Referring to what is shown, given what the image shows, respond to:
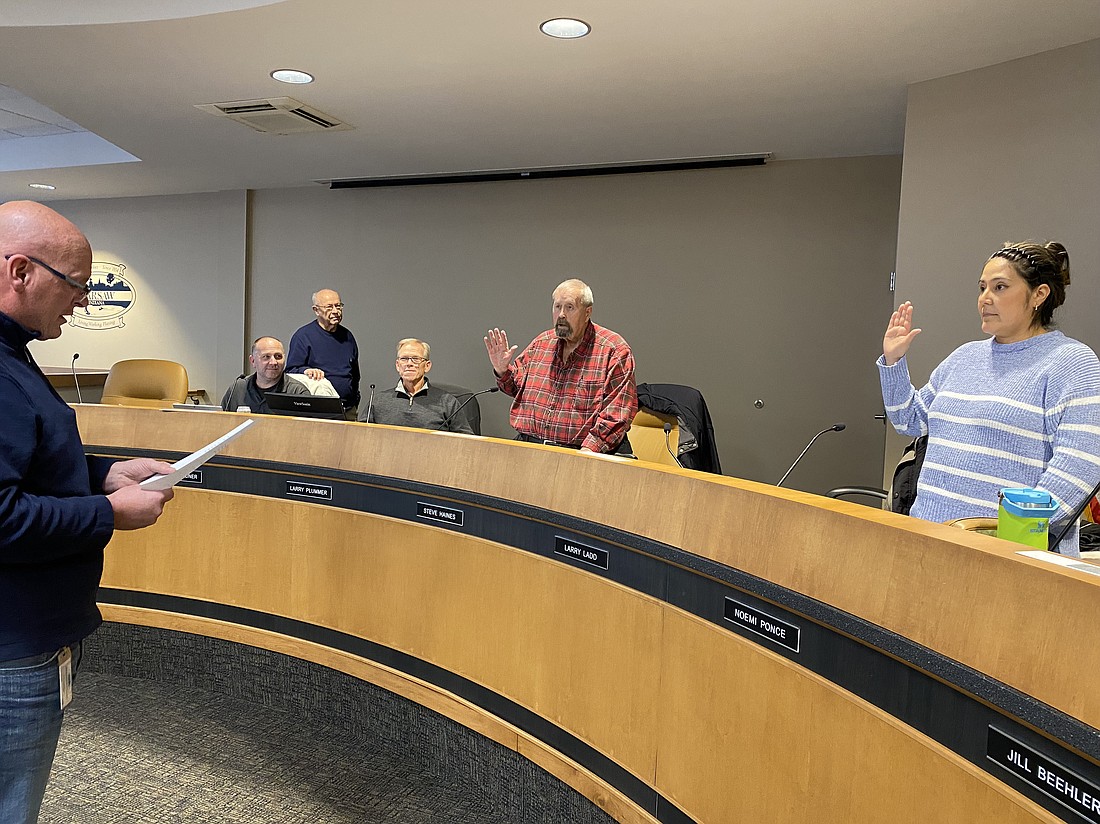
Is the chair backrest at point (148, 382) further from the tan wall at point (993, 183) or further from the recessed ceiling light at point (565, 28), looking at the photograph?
the tan wall at point (993, 183)

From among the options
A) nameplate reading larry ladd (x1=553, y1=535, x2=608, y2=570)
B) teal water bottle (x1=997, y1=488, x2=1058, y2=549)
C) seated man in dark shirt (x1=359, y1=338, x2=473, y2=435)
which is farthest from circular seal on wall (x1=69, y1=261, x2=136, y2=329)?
teal water bottle (x1=997, y1=488, x2=1058, y2=549)

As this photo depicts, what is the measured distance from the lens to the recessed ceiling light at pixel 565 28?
3.50 metres

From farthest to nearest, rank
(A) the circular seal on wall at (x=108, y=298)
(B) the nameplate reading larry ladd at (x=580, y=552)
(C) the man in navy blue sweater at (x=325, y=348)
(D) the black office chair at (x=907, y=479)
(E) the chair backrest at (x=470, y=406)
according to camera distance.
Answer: (A) the circular seal on wall at (x=108, y=298) → (E) the chair backrest at (x=470, y=406) → (C) the man in navy blue sweater at (x=325, y=348) → (D) the black office chair at (x=907, y=479) → (B) the nameplate reading larry ladd at (x=580, y=552)

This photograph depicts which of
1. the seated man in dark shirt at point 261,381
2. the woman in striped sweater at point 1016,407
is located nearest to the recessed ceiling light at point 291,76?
the seated man in dark shirt at point 261,381

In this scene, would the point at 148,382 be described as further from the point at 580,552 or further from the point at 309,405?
the point at 580,552

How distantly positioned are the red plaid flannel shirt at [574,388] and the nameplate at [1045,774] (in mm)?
2177

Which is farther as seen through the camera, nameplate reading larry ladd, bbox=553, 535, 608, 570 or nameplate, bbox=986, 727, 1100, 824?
nameplate reading larry ladd, bbox=553, 535, 608, 570

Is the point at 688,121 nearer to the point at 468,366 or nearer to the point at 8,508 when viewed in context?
the point at 468,366

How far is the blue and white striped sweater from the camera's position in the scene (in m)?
1.84

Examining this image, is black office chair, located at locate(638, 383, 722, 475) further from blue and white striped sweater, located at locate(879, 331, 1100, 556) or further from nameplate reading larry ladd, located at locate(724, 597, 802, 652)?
nameplate reading larry ladd, located at locate(724, 597, 802, 652)

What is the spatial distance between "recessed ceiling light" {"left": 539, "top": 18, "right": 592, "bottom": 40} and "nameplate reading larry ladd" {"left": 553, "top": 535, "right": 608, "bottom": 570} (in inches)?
88.1

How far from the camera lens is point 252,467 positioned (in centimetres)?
301

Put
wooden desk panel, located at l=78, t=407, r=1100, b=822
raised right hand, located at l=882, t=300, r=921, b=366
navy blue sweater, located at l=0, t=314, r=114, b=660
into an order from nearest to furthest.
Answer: wooden desk panel, located at l=78, t=407, r=1100, b=822
navy blue sweater, located at l=0, t=314, r=114, b=660
raised right hand, located at l=882, t=300, r=921, b=366

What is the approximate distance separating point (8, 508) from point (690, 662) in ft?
3.96
